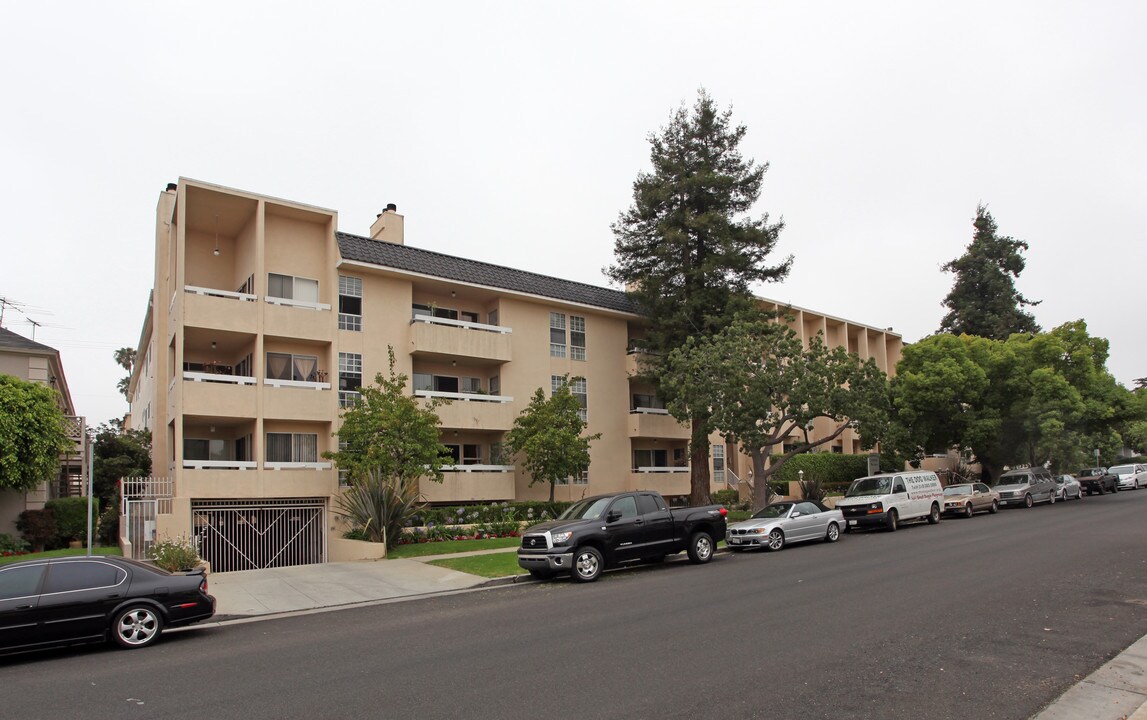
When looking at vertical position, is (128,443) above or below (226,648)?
above

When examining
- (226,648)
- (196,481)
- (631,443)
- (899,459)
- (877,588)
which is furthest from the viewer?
(899,459)

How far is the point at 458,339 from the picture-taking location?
28.4 meters

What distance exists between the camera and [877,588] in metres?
13.1

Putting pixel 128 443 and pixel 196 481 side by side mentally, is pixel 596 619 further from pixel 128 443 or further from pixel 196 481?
pixel 128 443

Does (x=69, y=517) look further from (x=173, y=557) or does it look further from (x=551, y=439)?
(x=551, y=439)

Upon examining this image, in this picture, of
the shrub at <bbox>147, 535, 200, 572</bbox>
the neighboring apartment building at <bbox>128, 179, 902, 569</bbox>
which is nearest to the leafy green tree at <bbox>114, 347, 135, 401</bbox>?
the neighboring apartment building at <bbox>128, 179, 902, 569</bbox>

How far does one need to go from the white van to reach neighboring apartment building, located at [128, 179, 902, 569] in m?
10.3

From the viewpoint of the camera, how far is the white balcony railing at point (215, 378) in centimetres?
2308

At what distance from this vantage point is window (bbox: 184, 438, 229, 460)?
25.8m

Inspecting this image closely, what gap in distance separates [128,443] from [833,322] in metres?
38.4

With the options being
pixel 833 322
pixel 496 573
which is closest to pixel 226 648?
pixel 496 573

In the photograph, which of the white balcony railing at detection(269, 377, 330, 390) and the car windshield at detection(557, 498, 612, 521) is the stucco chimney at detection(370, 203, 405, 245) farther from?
the car windshield at detection(557, 498, 612, 521)

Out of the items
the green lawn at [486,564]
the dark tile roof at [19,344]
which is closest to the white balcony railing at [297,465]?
the green lawn at [486,564]

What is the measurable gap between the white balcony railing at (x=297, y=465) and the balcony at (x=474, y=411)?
4.00m
